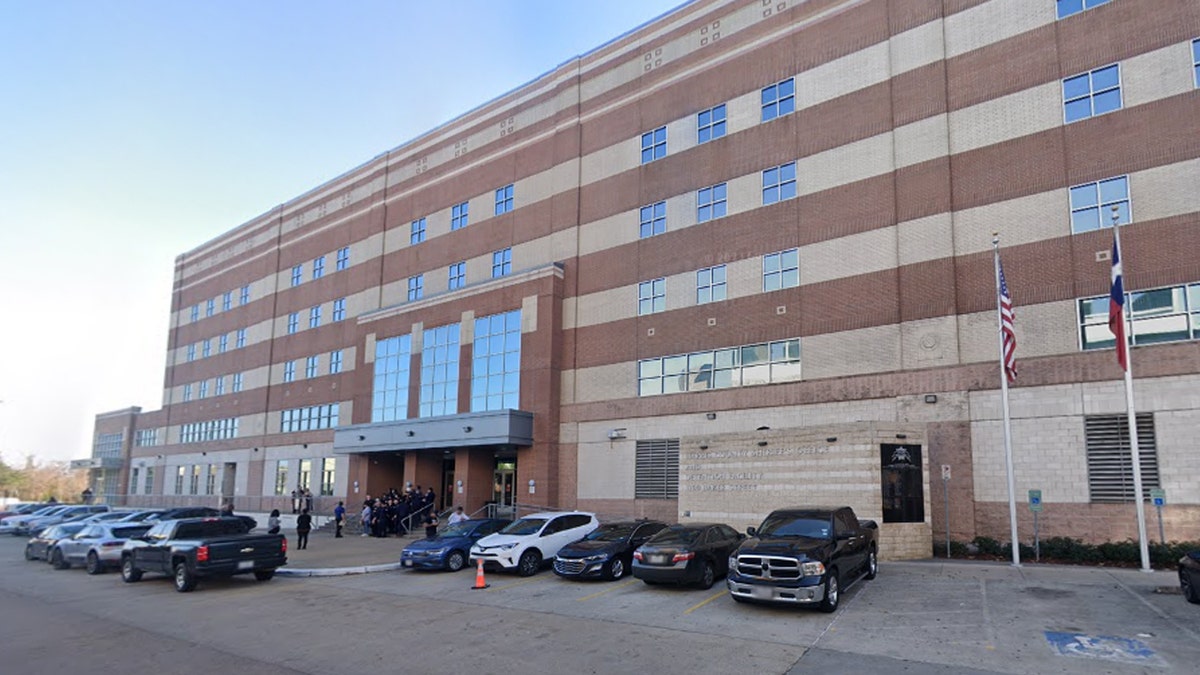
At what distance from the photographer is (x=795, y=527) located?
14664 millimetres

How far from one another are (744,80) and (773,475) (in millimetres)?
15970

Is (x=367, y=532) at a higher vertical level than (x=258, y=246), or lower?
lower

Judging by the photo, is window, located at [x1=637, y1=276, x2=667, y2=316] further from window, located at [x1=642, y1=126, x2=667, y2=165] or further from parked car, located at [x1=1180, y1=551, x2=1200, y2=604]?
parked car, located at [x1=1180, y1=551, x2=1200, y2=604]

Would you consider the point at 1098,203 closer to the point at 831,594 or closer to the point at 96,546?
the point at 831,594

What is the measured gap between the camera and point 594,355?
32.3 meters

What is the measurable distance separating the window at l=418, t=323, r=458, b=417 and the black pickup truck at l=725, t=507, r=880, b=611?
23303mm

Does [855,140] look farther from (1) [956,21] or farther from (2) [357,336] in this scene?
(2) [357,336]

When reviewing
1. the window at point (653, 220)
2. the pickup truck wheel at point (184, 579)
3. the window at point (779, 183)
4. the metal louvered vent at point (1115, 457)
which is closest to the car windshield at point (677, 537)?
the pickup truck wheel at point (184, 579)

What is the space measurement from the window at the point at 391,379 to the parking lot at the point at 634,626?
815 inches

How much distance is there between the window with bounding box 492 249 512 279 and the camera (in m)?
36.5

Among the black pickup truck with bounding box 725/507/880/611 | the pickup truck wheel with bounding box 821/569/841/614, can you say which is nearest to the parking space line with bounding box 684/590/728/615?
the black pickup truck with bounding box 725/507/880/611

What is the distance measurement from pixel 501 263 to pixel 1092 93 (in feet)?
81.0

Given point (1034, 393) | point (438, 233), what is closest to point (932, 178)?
point (1034, 393)

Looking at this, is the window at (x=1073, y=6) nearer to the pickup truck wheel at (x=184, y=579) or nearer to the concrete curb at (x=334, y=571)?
the concrete curb at (x=334, y=571)
